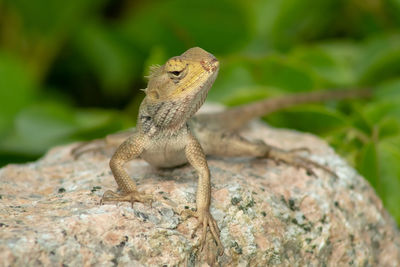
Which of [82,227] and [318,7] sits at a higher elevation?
[318,7]

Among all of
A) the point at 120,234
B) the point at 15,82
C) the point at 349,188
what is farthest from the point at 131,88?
the point at 120,234

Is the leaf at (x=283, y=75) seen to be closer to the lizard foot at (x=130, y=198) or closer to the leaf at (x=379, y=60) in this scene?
the leaf at (x=379, y=60)

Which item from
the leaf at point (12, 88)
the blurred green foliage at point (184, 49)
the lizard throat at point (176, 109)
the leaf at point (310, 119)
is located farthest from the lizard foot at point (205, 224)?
the leaf at point (12, 88)

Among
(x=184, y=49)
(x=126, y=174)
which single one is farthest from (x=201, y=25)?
(x=126, y=174)

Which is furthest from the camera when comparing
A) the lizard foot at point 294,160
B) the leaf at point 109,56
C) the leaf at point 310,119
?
the leaf at point 109,56

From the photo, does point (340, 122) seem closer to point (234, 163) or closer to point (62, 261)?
point (234, 163)

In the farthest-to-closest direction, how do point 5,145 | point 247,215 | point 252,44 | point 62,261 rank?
1. point 252,44
2. point 5,145
3. point 247,215
4. point 62,261
